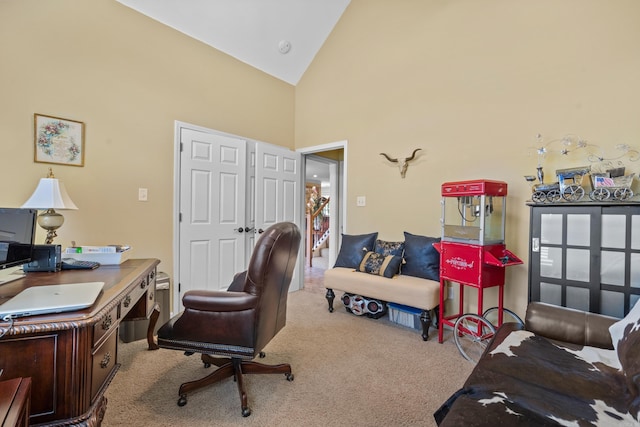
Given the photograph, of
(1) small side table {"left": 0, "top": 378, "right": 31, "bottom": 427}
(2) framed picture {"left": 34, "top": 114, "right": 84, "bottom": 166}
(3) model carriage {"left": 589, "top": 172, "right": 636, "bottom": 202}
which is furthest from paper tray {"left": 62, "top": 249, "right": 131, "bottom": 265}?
(3) model carriage {"left": 589, "top": 172, "right": 636, "bottom": 202}

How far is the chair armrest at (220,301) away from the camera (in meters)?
1.60

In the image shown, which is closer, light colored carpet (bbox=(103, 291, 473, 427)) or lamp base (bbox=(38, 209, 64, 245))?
light colored carpet (bbox=(103, 291, 473, 427))

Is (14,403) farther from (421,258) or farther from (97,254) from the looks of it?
(421,258)

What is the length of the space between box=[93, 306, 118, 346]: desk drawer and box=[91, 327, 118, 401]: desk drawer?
4 cm

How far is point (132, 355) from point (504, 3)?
438 centimetres

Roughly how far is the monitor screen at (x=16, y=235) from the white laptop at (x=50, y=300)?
1.09 ft

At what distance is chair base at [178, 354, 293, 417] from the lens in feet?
5.53

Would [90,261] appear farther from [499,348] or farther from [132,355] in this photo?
[499,348]

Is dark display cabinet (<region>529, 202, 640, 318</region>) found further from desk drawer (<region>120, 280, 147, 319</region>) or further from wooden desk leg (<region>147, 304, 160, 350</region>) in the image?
wooden desk leg (<region>147, 304, 160, 350</region>)

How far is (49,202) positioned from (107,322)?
4.72 ft

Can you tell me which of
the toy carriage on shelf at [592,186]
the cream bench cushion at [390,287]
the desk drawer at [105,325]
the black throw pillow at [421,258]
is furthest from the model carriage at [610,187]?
the desk drawer at [105,325]

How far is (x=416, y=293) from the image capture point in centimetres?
264

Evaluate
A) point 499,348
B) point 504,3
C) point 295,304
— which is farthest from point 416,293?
point 504,3

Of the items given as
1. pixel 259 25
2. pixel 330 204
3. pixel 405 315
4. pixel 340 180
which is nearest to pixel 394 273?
pixel 405 315
